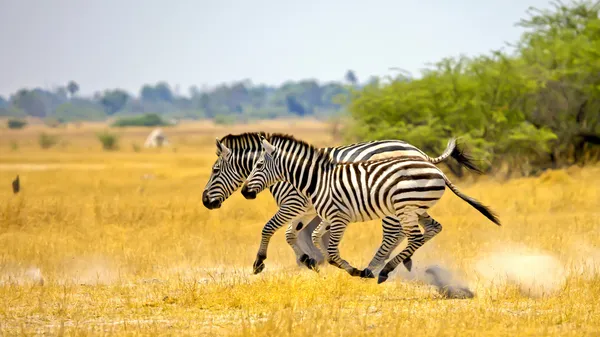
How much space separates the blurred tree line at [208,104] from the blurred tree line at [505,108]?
12546 centimetres

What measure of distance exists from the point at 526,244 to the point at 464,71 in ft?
47.2

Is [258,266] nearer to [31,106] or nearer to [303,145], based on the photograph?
[303,145]

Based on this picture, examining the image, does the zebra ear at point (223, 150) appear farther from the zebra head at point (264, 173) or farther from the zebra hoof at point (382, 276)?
the zebra hoof at point (382, 276)

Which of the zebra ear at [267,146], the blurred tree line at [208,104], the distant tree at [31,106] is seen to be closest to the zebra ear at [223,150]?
the zebra ear at [267,146]

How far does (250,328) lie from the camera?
720 cm

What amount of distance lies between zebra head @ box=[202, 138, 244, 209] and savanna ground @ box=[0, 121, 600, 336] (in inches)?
35.2

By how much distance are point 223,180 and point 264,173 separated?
112cm

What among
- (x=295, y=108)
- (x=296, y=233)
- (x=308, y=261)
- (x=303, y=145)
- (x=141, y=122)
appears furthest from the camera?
(x=295, y=108)

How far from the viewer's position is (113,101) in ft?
563

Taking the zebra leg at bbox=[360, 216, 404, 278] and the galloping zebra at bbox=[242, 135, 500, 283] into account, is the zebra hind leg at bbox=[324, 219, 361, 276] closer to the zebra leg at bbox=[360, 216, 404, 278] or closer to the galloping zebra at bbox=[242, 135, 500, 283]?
the galloping zebra at bbox=[242, 135, 500, 283]

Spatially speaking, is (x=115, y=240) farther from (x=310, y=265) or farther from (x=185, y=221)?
(x=310, y=265)

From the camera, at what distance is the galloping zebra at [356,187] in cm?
898

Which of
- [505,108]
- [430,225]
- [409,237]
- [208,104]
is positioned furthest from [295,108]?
[409,237]

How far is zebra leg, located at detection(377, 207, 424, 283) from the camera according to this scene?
905cm
